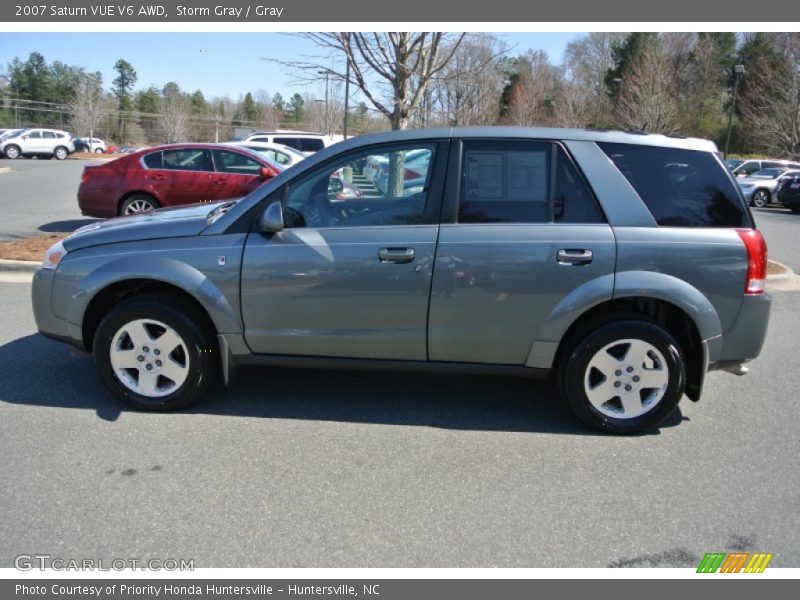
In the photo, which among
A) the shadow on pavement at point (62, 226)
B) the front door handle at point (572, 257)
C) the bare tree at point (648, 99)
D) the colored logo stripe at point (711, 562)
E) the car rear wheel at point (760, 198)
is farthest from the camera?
the bare tree at point (648, 99)

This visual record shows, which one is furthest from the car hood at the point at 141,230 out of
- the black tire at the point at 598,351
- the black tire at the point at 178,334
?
the black tire at the point at 598,351

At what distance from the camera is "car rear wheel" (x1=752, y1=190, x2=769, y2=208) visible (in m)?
24.0

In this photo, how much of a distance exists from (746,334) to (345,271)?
244cm

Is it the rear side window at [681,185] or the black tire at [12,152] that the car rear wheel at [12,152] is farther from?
the rear side window at [681,185]

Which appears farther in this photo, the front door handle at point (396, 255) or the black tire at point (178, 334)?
the black tire at point (178, 334)

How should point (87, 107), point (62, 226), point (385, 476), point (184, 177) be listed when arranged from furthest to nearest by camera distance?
point (87, 107)
point (62, 226)
point (184, 177)
point (385, 476)

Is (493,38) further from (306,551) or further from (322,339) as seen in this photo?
(306,551)

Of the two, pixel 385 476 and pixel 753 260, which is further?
pixel 753 260

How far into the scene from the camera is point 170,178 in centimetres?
1100

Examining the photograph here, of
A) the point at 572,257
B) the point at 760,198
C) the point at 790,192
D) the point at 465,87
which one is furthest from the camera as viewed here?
the point at 760,198

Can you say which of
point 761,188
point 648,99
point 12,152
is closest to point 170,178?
point 761,188

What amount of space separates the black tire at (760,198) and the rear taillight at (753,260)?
A: 23.0 meters

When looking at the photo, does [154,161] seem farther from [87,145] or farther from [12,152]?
[87,145]

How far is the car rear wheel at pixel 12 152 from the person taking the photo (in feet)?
136
